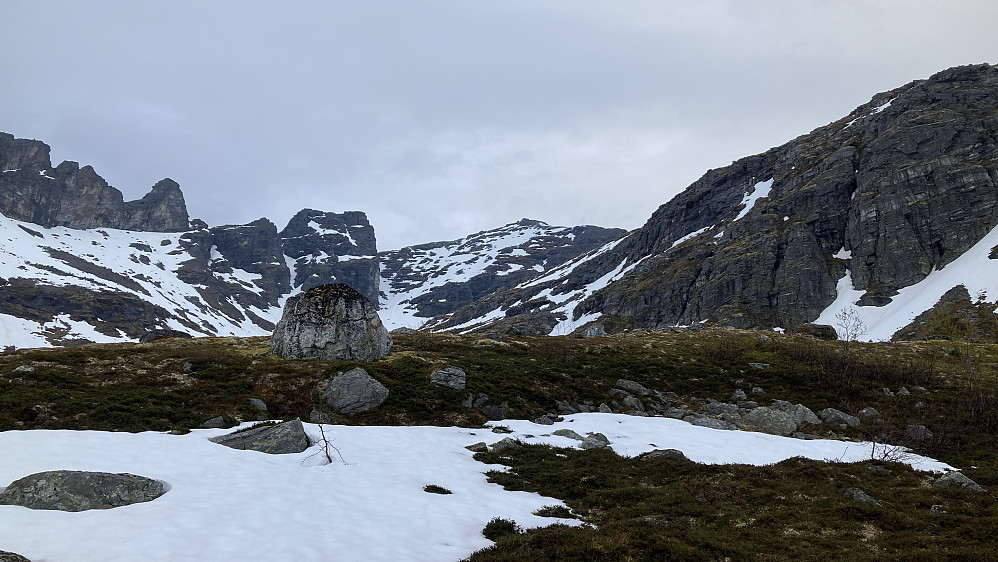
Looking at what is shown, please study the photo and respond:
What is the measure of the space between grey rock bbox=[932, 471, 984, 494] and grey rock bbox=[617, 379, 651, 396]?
20.5 meters

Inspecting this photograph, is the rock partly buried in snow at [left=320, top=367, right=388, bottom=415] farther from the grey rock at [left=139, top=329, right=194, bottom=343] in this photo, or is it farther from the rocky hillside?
the rocky hillside

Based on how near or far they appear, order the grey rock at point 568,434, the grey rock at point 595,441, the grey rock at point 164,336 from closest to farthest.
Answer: the grey rock at point 595,441 → the grey rock at point 568,434 → the grey rock at point 164,336

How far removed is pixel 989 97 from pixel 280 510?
680 feet

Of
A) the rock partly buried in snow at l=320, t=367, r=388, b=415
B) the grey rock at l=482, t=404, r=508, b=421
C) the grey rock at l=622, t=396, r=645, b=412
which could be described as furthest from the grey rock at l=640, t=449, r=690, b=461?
the rock partly buried in snow at l=320, t=367, r=388, b=415

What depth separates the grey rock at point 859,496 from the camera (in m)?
16.4

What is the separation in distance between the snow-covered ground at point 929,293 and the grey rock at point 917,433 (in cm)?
8436

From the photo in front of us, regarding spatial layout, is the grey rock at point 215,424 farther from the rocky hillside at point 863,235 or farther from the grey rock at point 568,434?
the rocky hillside at point 863,235

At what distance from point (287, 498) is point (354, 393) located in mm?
15676

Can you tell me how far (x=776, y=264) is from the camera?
139 meters

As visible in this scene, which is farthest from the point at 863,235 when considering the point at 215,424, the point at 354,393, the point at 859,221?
the point at 215,424

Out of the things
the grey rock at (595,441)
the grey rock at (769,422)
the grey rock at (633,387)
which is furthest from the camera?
the grey rock at (633,387)

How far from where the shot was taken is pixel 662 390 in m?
40.3

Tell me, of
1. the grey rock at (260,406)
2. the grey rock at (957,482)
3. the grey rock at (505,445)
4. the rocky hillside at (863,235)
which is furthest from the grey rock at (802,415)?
the rocky hillside at (863,235)

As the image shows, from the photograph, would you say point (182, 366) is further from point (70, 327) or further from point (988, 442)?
point (70, 327)
